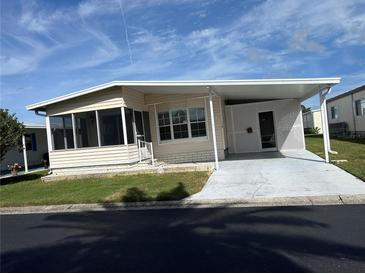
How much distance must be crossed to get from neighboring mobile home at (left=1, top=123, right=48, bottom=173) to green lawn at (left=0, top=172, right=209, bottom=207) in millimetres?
11665

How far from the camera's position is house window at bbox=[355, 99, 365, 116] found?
79.9ft

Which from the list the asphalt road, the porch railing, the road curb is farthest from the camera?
the porch railing

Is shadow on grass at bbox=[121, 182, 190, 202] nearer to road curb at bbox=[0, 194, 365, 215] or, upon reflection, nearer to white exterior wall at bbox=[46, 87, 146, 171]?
road curb at bbox=[0, 194, 365, 215]

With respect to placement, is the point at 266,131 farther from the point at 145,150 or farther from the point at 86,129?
the point at 86,129

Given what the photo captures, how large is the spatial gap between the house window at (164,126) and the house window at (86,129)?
3053 mm

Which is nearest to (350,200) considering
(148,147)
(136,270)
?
(136,270)

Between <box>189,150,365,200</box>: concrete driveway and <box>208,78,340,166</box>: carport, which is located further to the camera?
<box>208,78,340,166</box>: carport

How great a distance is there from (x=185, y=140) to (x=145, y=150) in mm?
1825

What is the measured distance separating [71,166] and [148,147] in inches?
128

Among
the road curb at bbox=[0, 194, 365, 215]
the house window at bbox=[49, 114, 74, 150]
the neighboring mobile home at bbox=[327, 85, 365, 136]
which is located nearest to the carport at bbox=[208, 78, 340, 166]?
the house window at bbox=[49, 114, 74, 150]

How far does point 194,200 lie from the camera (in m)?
8.27

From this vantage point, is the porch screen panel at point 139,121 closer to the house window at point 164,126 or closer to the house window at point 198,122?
the house window at point 164,126

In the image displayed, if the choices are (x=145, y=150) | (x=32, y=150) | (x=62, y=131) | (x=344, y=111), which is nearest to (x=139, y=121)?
(x=145, y=150)

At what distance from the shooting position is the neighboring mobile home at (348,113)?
81.0 feet
